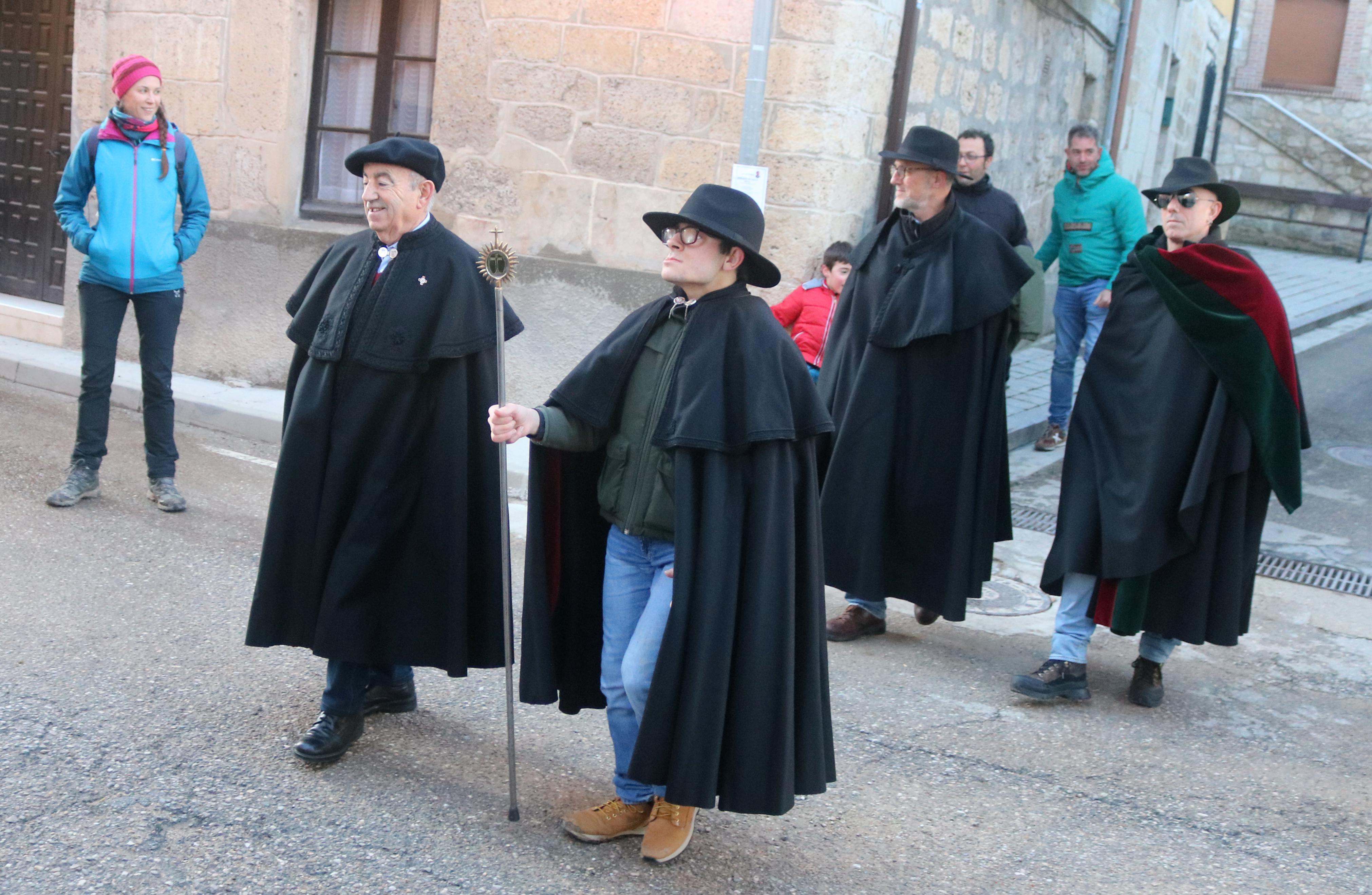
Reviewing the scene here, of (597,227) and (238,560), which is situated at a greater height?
(597,227)

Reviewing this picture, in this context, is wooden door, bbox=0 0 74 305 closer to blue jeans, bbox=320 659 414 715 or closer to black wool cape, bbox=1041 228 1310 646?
blue jeans, bbox=320 659 414 715

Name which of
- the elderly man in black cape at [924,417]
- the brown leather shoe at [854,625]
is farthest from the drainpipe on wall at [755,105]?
the brown leather shoe at [854,625]

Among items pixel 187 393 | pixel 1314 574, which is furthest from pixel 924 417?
pixel 187 393

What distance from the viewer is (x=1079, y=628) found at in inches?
211

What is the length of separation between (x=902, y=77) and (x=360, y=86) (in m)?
3.78

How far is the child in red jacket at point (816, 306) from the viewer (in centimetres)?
716

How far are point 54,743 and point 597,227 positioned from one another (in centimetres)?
539

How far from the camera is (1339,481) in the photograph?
8.97 metres

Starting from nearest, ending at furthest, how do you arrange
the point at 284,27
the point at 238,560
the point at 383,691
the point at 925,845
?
the point at 925,845 < the point at 383,691 < the point at 238,560 < the point at 284,27

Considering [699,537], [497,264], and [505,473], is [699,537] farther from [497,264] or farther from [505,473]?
[497,264]

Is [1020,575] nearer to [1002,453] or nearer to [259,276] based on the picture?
[1002,453]

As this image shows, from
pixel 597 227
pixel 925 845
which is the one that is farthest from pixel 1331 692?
pixel 597 227

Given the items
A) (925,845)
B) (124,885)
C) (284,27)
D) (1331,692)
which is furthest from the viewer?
(284,27)

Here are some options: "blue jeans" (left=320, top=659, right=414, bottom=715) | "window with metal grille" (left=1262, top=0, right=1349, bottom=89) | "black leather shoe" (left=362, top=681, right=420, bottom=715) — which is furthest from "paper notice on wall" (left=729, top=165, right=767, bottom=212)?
"window with metal grille" (left=1262, top=0, right=1349, bottom=89)
